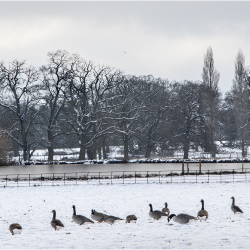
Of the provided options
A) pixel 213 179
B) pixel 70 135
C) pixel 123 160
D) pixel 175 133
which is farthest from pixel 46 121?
pixel 213 179

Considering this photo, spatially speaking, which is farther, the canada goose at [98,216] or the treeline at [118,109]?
the treeline at [118,109]

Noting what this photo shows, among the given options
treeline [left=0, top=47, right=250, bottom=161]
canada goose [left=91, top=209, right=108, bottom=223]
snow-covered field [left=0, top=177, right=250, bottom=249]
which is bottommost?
snow-covered field [left=0, top=177, right=250, bottom=249]

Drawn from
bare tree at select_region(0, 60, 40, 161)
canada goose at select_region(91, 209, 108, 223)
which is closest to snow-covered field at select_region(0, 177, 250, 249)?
canada goose at select_region(91, 209, 108, 223)

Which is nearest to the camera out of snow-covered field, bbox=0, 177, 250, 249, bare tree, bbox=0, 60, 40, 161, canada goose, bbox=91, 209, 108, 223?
snow-covered field, bbox=0, 177, 250, 249

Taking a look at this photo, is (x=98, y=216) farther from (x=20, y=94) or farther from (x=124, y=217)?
(x=20, y=94)

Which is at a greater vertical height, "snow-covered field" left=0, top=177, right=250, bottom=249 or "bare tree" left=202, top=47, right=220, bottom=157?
"bare tree" left=202, top=47, right=220, bottom=157

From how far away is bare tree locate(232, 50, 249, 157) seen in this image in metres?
66.1

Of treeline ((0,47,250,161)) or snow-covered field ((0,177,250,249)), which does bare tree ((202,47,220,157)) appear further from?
snow-covered field ((0,177,250,249))

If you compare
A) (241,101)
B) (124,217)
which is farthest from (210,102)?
(124,217)

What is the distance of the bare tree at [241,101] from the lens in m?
66.1

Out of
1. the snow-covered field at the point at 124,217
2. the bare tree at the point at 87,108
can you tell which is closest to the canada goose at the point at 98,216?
the snow-covered field at the point at 124,217

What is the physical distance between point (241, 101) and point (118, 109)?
22588 millimetres

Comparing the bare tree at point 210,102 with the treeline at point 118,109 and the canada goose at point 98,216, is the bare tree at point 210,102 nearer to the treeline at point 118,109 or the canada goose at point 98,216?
the treeline at point 118,109

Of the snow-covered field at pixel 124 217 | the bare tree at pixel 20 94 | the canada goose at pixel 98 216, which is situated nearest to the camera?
the snow-covered field at pixel 124 217
